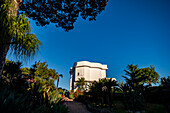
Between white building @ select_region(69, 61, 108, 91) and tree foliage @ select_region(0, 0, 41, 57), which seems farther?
white building @ select_region(69, 61, 108, 91)

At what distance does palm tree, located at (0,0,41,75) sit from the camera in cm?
244

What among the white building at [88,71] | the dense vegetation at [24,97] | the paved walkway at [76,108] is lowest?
the paved walkway at [76,108]

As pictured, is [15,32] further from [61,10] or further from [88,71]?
[88,71]

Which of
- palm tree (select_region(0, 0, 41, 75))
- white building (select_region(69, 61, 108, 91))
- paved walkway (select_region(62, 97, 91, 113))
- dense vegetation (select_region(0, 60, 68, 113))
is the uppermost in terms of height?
white building (select_region(69, 61, 108, 91))

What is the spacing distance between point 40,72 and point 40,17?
15990mm

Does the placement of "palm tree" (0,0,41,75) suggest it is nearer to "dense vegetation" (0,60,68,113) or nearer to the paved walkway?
"dense vegetation" (0,60,68,113)

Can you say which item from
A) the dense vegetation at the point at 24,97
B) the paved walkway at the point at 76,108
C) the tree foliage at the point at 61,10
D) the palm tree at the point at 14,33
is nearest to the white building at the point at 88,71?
the paved walkway at the point at 76,108

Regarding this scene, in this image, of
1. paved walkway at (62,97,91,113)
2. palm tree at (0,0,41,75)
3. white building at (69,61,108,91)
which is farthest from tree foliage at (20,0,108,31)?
white building at (69,61,108,91)

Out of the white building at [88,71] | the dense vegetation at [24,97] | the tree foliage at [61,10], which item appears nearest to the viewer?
the dense vegetation at [24,97]

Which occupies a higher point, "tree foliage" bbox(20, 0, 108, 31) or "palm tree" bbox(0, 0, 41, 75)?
"tree foliage" bbox(20, 0, 108, 31)

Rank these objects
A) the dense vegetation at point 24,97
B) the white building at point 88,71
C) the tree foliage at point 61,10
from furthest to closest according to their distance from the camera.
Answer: the white building at point 88,71
the tree foliage at point 61,10
the dense vegetation at point 24,97

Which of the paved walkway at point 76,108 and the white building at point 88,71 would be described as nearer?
the paved walkway at point 76,108

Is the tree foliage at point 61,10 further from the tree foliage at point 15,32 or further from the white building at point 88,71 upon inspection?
the white building at point 88,71

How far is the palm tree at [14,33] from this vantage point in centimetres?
244
